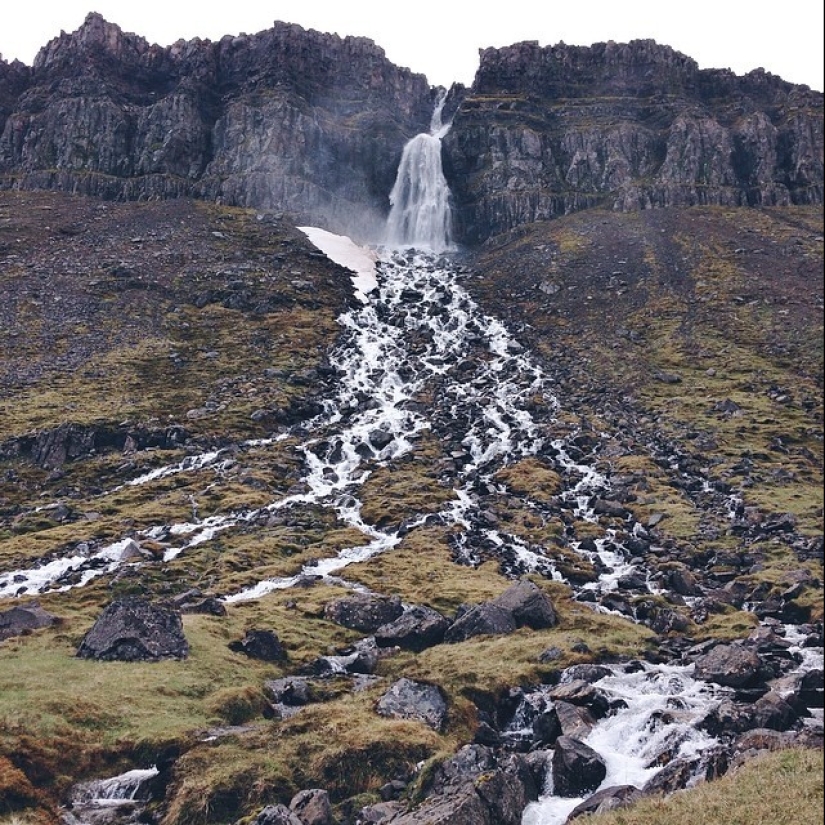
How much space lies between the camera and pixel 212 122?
138 metres

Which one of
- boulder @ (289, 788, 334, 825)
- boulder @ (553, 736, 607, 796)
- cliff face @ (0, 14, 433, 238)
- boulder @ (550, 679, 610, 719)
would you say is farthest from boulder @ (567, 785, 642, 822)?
cliff face @ (0, 14, 433, 238)

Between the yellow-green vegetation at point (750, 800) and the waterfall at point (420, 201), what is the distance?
4566 inches

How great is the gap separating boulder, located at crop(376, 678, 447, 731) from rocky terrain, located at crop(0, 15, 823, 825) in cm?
19

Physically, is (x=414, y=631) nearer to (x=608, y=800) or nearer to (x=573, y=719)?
(x=573, y=719)

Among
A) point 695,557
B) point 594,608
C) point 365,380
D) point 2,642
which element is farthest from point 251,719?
point 365,380

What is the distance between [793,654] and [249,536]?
32674 millimetres

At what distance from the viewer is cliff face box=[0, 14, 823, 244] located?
127625 millimetres

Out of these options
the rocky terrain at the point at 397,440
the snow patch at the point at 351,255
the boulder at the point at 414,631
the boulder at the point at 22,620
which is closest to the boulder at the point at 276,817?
the rocky terrain at the point at 397,440

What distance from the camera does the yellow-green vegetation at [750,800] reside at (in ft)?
59.1

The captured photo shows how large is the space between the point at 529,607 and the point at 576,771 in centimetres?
1512

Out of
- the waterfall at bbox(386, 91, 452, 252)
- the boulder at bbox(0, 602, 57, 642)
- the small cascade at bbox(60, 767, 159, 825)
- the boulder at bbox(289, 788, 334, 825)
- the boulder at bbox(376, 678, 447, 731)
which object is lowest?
the boulder at bbox(376, 678, 447, 731)

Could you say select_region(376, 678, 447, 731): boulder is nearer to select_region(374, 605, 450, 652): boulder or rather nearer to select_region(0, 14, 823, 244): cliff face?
select_region(374, 605, 450, 652): boulder

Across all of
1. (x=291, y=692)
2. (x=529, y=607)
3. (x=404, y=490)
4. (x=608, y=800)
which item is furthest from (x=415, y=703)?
(x=404, y=490)

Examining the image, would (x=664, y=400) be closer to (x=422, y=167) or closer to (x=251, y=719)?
(x=251, y=719)
